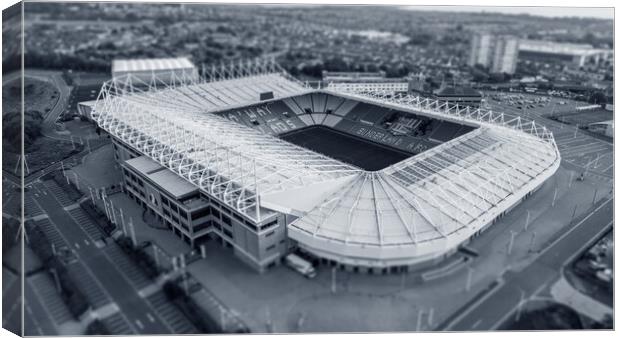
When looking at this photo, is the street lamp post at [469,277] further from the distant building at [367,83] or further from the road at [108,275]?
the distant building at [367,83]

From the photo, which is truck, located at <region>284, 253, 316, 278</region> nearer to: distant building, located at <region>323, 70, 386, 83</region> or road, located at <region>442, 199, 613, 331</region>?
road, located at <region>442, 199, 613, 331</region>

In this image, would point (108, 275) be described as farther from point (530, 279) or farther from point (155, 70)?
point (155, 70)

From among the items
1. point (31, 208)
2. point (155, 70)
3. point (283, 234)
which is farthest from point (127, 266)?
point (155, 70)

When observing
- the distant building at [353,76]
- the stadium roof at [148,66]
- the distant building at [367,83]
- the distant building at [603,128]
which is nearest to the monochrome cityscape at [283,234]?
the distant building at [603,128]

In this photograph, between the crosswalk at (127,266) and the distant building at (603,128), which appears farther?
the distant building at (603,128)

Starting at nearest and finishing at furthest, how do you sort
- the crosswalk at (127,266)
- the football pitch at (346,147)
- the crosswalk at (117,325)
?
the crosswalk at (117,325) → the crosswalk at (127,266) → the football pitch at (346,147)
